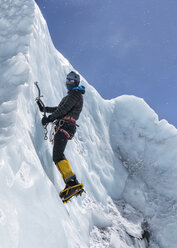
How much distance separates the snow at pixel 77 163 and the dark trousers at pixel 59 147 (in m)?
0.32

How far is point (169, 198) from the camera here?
8.18 metres

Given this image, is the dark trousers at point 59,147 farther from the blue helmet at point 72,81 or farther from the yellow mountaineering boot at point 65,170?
the blue helmet at point 72,81

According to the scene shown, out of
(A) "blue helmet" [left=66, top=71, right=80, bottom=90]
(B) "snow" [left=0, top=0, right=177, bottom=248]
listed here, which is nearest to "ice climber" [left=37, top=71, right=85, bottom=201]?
(A) "blue helmet" [left=66, top=71, right=80, bottom=90]

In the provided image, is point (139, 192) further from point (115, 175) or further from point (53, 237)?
point (53, 237)

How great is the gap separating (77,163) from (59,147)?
8.46ft

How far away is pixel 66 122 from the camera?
4277mm

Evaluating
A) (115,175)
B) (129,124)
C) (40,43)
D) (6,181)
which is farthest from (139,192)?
(6,181)

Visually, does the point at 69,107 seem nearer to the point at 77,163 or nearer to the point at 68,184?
the point at 68,184

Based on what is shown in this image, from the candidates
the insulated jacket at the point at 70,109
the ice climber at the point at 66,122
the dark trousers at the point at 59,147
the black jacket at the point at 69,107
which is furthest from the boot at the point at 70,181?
the black jacket at the point at 69,107

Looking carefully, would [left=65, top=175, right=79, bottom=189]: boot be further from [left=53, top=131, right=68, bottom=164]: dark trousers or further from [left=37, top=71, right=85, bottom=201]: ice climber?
[left=53, top=131, right=68, bottom=164]: dark trousers

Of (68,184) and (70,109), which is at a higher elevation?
(70,109)

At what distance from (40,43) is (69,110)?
2.69m

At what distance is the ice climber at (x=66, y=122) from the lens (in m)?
3.86

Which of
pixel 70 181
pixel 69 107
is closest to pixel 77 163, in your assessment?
pixel 69 107
